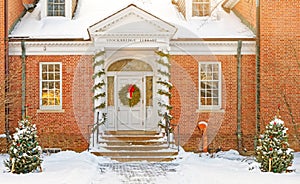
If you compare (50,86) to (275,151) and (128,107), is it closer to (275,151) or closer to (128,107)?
(128,107)

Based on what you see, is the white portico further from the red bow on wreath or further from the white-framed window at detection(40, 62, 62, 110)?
the white-framed window at detection(40, 62, 62, 110)

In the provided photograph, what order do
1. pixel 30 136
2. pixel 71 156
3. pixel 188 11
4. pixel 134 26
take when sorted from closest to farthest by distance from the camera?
pixel 30 136
pixel 71 156
pixel 134 26
pixel 188 11

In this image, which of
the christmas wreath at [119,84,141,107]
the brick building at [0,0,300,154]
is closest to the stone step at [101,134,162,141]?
the brick building at [0,0,300,154]

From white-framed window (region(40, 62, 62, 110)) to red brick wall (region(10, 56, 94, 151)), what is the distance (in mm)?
206

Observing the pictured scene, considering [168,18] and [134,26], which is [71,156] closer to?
[134,26]

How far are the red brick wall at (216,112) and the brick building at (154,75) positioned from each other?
0.13 ft

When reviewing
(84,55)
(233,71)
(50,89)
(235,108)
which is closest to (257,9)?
(233,71)

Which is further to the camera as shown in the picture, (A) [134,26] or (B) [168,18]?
(B) [168,18]

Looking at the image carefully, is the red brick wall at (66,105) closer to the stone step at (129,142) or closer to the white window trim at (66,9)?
the stone step at (129,142)

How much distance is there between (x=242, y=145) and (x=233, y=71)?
9.97 ft

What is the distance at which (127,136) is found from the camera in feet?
64.7

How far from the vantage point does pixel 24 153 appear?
14117mm

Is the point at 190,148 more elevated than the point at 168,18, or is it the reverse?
the point at 168,18

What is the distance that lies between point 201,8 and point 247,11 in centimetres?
236
